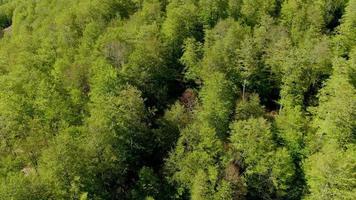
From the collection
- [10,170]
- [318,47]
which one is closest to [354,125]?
[318,47]

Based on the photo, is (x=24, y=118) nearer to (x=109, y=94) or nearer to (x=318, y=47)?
(x=109, y=94)

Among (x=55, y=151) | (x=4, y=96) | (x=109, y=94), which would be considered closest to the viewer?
(x=55, y=151)

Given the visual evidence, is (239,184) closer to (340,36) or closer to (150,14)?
(340,36)

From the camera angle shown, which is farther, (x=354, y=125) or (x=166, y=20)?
(x=166, y=20)

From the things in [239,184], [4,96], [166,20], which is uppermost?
[166,20]

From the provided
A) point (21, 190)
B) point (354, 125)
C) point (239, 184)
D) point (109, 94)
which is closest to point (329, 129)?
point (354, 125)

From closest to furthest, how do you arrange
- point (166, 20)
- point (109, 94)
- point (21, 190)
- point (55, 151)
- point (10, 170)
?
point (21, 190) → point (55, 151) → point (10, 170) → point (109, 94) → point (166, 20)

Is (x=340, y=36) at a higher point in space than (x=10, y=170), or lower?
higher
